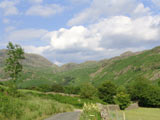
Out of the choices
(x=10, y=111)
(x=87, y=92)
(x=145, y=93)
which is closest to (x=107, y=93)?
(x=87, y=92)

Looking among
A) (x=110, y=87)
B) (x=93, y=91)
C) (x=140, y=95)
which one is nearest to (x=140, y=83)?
(x=140, y=95)

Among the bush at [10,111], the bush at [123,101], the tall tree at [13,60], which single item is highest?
the tall tree at [13,60]

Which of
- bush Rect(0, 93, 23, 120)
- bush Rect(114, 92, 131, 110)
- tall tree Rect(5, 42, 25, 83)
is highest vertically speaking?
tall tree Rect(5, 42, 25, 83)

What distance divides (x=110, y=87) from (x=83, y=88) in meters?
17.8

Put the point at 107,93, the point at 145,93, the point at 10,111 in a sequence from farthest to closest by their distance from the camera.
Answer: the point at 145,93, the point at 107,93, the point at 10,111

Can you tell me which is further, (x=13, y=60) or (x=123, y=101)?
(x=123, y=101)

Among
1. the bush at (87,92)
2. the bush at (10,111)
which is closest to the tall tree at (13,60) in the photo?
the bush at (10,111)

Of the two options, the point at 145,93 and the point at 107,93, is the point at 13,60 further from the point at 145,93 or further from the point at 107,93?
the point at 145,93

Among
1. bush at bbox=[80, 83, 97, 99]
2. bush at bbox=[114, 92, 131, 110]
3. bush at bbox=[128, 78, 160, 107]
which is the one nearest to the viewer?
bush at bbox=[80, 83, 97, 99]

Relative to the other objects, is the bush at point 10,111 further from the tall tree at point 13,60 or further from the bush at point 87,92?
the bush at point 87,92

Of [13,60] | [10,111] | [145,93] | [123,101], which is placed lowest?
[123,101]

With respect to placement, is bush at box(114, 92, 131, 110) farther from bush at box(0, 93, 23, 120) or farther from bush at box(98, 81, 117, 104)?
bush at box(0, 93, 23, 120)

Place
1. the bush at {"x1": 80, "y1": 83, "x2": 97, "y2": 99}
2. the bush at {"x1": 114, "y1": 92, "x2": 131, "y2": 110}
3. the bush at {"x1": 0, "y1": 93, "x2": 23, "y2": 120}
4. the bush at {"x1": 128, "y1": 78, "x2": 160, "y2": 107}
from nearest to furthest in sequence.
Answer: the bush at {"x1": 0, "y1": 93, "x2": 23, "y2": 120} < the bush at {"x1": 80, "y1": 83, "x2": 97, "y2": 99} < the bush at {"x1": 114, "y1": 92, "x2": 131, "y2": 110} < the bush at {"x1": 128, "y1": 78, "x2": 160, "y2": 107}

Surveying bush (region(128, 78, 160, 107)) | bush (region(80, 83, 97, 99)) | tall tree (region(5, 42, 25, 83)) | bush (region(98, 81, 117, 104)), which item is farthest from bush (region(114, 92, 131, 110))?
tall tree (region(5, 42, 25, 83))
